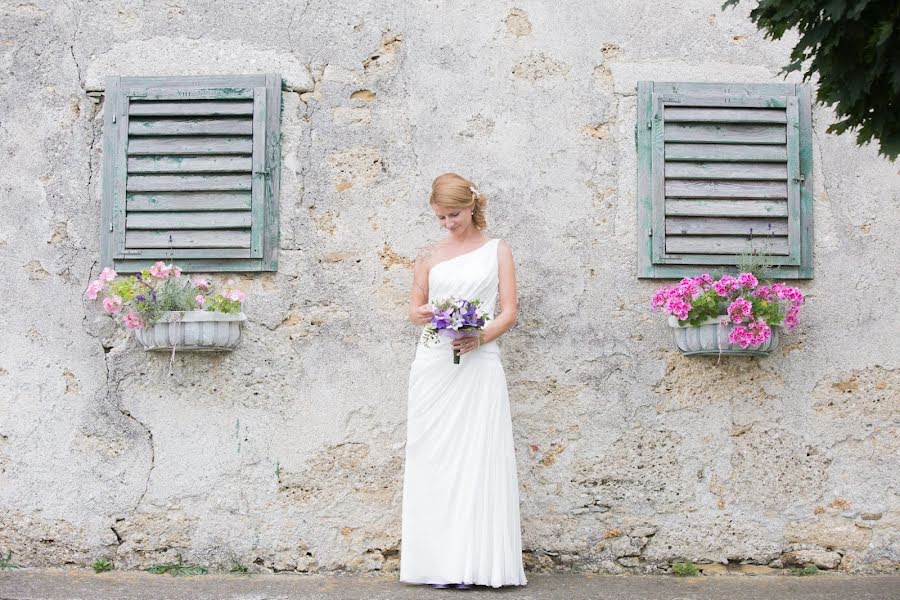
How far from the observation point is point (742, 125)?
5.60 metres

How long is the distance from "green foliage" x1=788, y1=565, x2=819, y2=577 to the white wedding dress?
145 cm

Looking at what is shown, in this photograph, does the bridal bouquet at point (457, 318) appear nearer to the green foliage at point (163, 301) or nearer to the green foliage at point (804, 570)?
the green foliage at point (163, 301)

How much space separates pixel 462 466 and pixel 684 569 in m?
1.34

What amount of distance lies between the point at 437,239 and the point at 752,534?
7.36ft

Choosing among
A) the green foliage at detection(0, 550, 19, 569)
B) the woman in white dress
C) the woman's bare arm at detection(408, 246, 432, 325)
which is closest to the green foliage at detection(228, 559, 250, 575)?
the woman in white dress

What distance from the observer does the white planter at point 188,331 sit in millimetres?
5184

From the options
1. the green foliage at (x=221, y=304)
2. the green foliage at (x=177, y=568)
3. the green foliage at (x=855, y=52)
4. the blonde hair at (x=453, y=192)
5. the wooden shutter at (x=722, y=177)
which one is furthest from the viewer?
the wooden shutter at (x=722, y=177)

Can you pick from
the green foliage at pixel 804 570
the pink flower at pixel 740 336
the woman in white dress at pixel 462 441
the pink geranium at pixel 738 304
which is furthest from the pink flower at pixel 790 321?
the woman in white dress at pixel 462 441

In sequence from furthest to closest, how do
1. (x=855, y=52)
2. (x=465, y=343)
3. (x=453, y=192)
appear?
(x=453, y=192) < (x=465, y=343) < (x=855, y=52)

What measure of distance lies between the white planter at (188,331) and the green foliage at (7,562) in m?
1.34

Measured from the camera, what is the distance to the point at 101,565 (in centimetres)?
540

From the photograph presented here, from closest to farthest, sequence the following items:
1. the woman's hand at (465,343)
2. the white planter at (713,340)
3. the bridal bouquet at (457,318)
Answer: the bridal bouquet at (457,318) → the woman's hand at (465,343) → the white planter at (713,340)

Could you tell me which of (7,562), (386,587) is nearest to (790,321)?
(386,587)

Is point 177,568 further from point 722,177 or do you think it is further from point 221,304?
point 722,177
